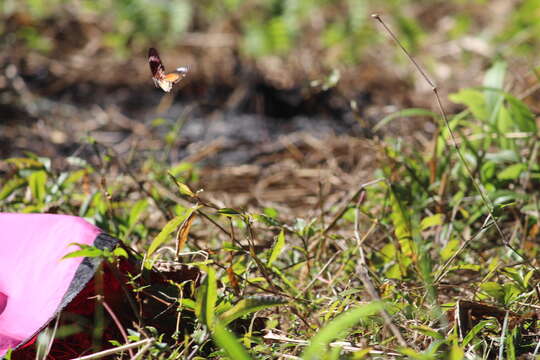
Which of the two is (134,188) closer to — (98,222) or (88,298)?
(98,222)

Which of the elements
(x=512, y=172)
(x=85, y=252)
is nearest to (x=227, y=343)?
(x=85, y=252)

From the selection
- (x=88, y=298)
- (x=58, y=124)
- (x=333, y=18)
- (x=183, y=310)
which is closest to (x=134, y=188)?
(x=183, y=310)

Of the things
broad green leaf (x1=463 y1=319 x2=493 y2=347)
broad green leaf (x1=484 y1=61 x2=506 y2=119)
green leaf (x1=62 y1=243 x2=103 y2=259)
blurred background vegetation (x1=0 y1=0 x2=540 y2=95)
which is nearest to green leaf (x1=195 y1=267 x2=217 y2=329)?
→ green leaf (x1=62 y1=243 x2=103 y2=259)

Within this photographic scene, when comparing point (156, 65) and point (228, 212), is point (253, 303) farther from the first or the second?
point (156, 65)

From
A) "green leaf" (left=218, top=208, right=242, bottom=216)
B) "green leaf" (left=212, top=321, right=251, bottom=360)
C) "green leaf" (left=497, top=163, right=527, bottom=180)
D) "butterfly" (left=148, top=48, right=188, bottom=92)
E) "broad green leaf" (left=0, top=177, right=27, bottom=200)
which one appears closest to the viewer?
"green leaf" (left=212, top=321, right=251, bottom=360)

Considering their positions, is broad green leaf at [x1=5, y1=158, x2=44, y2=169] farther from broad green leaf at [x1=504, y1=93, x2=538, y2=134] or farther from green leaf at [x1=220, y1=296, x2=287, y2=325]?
broad green leaf at [x1=504, y1=93, x2=538, y2=134]

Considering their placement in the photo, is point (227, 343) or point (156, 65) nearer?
point (227, 343)
